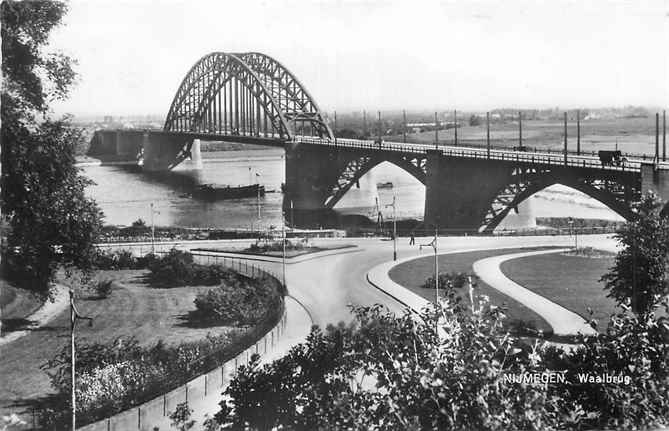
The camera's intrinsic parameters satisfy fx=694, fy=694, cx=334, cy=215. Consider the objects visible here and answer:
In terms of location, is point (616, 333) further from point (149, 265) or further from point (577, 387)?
point (149, 265)

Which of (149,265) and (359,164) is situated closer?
(149,265)

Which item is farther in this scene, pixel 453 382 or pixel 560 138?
pixel 560 138

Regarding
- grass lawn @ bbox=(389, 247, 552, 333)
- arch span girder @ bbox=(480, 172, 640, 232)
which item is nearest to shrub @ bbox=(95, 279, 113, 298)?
grass lawn @ bbox=(389, 247, 552, 333)

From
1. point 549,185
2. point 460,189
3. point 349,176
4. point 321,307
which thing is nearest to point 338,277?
point 321,307

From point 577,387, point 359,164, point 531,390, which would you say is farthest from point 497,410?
point 359,164

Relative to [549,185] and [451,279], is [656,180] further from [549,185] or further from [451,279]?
[549,185]

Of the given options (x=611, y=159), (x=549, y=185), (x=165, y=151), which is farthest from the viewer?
(x=165, y=151)

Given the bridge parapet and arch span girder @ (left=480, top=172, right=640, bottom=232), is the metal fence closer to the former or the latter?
the bridge parapet
